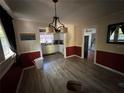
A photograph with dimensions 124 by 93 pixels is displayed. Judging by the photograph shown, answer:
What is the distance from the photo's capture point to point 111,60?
3225 mm

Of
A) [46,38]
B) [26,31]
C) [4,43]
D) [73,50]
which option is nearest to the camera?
[4,43]

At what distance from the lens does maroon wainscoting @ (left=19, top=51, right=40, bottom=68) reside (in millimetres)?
3567

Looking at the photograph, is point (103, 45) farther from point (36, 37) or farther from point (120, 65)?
point (36, 37)

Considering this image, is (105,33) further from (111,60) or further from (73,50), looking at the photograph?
(73,50)

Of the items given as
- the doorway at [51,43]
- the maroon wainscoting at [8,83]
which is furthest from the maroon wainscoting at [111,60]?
the maroon wainscoting at [8,83]

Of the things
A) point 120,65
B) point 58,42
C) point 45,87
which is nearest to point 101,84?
point 120,65

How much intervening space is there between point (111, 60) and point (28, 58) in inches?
154

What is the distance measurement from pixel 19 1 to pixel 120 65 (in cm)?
394

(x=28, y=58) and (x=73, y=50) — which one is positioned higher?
(x=73, y=50)

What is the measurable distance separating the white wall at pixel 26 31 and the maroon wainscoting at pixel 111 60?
3288 millimetres

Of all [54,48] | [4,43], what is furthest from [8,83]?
[54,48]

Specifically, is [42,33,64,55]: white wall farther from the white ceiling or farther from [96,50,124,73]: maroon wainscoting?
the white ceiling

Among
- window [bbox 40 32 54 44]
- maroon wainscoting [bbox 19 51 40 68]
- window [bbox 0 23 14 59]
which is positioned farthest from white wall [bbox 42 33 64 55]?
window [bbox 0 23 14 59]

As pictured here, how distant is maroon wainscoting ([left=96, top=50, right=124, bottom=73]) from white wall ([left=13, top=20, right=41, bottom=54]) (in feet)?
10.8
